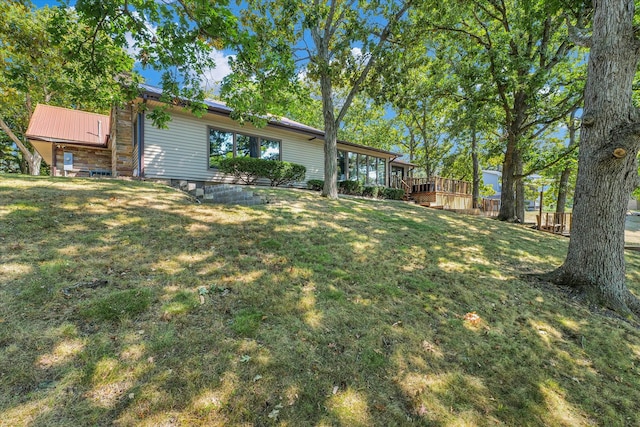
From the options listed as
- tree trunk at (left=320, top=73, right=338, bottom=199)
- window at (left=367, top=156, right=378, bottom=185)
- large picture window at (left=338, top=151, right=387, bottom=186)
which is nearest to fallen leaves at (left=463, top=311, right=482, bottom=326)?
tree trunk at (left=320, top=73, right=338, bottom=199)

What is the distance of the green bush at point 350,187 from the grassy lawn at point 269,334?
10.5 metres

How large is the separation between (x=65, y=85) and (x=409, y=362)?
786cm

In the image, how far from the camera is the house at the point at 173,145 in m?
10.2

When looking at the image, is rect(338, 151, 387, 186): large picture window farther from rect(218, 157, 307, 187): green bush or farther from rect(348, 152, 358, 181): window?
rect(218, 157, 307, 187): green bush

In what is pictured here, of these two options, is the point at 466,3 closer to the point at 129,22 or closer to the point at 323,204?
the point at 323,204

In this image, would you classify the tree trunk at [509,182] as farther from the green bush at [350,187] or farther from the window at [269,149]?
the window at [269,149]

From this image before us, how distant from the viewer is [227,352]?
2268 mm

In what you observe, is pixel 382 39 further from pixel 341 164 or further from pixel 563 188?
pixel 563 188

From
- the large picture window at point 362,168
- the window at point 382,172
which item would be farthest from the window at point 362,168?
the window at point 382,172

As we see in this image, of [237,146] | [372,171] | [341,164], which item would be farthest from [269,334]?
[372,171]

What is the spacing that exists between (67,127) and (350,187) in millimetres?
16023

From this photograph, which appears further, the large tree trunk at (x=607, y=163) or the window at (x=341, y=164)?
the window at (x=341, y=164)

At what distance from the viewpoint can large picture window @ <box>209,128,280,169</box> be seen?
38.0 feet

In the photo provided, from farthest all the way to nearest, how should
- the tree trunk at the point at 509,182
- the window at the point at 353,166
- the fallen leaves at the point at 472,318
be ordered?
the window at the point at 353,166 < the tree trunk at the point at 509,182 < the fallen leaves at the point at 472,318
